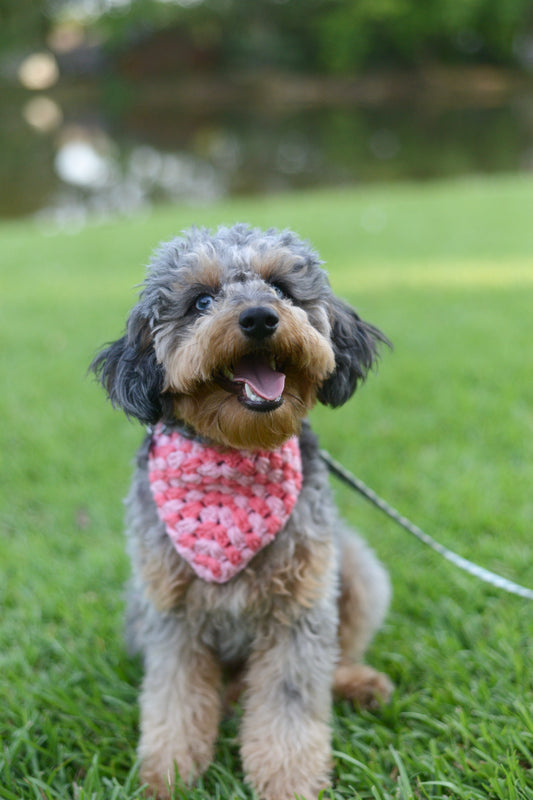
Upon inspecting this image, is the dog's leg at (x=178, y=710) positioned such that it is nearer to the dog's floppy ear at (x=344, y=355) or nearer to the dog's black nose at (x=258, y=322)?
the dog's floppy ear at (x=344, y=355)

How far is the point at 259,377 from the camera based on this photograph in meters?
2.33

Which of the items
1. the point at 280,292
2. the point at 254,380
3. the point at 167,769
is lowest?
the point at 167,769

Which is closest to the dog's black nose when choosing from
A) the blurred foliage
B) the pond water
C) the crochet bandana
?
the crochet bandana

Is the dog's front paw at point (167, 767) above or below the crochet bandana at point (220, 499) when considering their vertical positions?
below

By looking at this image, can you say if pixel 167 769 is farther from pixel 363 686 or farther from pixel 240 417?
pixel 240 417

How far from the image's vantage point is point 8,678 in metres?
3.04

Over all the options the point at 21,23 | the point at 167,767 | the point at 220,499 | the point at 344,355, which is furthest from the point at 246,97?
the point at 167,767

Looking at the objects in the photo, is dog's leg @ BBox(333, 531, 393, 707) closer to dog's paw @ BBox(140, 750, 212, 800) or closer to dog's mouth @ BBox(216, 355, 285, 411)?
dog's paw @ BBox(140, 750, 212, 800)

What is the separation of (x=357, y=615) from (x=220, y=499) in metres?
0.88

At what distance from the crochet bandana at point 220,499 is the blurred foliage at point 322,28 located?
54758mm

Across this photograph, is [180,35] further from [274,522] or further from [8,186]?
[274,522]

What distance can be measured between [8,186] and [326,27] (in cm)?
3975

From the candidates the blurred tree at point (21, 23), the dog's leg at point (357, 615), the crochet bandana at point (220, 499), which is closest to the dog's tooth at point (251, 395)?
the crochet bandana at point (220, 499)

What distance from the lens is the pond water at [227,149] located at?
69.0ft
